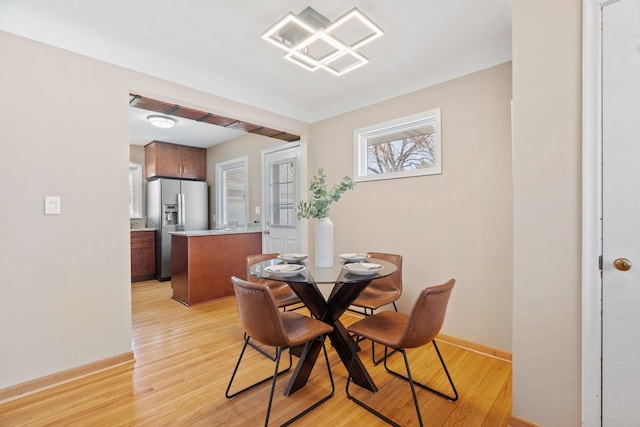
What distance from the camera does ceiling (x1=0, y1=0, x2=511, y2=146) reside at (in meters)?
1.84

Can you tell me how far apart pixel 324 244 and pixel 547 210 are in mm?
1374

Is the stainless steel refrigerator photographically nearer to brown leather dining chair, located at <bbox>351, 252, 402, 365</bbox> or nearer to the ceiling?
the ceiling

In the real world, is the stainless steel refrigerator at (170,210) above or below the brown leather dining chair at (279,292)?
above

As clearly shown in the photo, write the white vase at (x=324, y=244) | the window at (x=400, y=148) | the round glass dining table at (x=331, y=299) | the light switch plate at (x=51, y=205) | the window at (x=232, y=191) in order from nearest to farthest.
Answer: the round glass dining table at (x=331, y=299), the light switch plate at (x=51, y=205), the white vase at (x=324, y=244), the window at (x=400, y=148), the window at (x=232, y=191)

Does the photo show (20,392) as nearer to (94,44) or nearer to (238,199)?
(94,44)

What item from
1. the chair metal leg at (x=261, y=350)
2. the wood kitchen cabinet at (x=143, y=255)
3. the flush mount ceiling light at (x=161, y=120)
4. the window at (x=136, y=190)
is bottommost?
the chair metal leg at (x=261, y=350)

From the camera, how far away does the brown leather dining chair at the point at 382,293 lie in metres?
2.22

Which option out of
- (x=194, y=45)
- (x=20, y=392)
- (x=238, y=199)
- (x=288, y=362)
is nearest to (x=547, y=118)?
(x=288, y=362)

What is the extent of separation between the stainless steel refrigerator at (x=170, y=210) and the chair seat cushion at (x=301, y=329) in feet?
13.0

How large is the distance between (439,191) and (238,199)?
3.69 metres

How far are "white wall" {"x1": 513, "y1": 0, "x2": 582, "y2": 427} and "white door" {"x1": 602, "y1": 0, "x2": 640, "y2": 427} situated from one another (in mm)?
99

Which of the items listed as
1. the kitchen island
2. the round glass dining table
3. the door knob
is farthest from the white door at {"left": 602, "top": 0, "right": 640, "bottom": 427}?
the kitchen island

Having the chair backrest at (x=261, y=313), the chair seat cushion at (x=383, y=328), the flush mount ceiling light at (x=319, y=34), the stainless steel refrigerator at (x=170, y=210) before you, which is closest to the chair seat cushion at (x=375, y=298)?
the chair seat cushion at (x=383, y=328)

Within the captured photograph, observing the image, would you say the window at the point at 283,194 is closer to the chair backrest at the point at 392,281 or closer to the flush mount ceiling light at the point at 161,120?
the flush mount ceiling light at the point at 161,120
